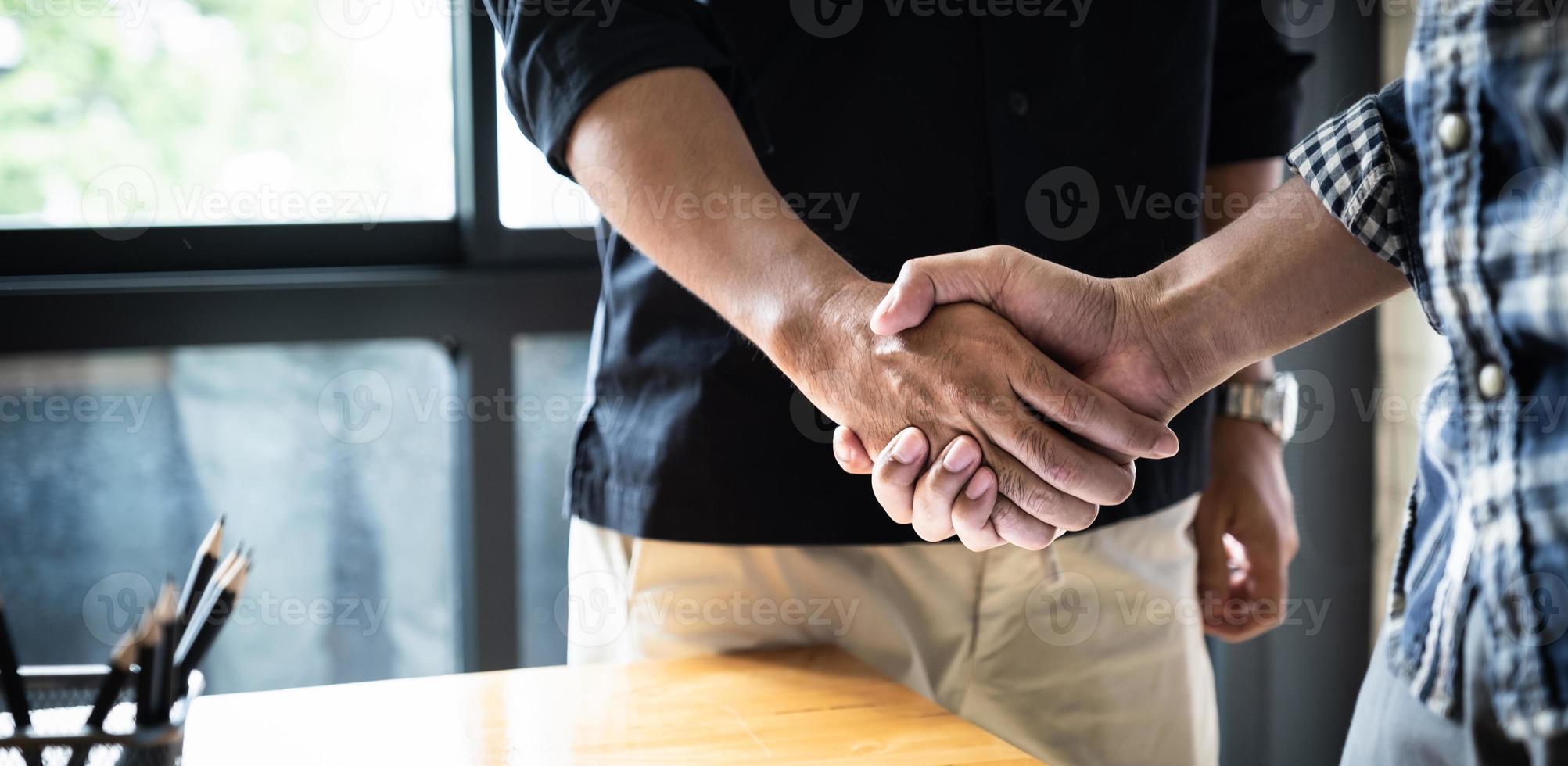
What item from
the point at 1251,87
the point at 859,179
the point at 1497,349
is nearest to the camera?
the point at 1497,349

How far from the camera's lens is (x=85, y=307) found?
1.45 meters

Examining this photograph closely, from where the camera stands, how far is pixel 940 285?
82 cm

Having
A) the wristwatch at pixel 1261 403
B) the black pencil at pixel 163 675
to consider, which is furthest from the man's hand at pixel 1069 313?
the black pencil at pixel 163 675

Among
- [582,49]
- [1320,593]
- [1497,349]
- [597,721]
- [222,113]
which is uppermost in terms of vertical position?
[222,113]

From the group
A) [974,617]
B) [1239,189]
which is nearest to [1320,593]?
[1239,189]

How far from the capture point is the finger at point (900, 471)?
2.68ft

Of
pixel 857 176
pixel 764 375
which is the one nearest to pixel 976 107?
pixel 857 176

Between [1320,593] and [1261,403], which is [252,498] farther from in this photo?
[1320,593]

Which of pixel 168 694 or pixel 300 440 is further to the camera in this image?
pixel 300 440

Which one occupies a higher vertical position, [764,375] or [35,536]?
[764,375]

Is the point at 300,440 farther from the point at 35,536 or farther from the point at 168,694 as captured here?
the point at 168,694

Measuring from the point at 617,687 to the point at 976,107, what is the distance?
492 millimetres

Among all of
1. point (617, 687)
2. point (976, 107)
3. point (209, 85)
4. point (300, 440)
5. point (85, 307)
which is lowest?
point (617, 687)

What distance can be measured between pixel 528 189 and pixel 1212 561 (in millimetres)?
988
